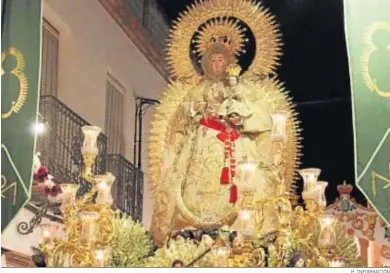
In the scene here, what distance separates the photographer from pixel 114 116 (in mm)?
9836

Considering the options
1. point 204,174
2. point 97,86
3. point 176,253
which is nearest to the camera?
point 176,253

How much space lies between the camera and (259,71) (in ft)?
24.5

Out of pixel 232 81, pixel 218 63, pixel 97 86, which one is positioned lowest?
pixel 232 81

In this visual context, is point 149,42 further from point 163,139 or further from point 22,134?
point 22,134

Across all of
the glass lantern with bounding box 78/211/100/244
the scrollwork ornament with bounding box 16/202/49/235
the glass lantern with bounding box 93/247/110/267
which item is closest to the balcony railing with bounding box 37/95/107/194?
the scrollwork ornament with bounding box 16/202/49/235

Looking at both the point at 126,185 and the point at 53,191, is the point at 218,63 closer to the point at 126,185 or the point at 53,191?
the point at 53,191

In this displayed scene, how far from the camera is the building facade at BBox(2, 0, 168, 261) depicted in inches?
317

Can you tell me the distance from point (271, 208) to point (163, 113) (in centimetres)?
134

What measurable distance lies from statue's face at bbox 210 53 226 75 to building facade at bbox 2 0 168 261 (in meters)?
1.48

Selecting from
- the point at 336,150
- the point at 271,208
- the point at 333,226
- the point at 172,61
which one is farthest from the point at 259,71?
the point at 336,150

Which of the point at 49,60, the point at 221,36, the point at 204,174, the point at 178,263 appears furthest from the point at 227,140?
the point at 49,60

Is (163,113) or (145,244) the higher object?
(163,113)

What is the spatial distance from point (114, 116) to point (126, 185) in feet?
2.28

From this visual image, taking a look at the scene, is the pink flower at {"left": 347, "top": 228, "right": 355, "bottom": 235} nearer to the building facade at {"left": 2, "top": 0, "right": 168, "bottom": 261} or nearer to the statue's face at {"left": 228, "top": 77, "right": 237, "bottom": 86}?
the statue's face at {"left": 228, "top": 77, "right": 237, "bottom": 86}
